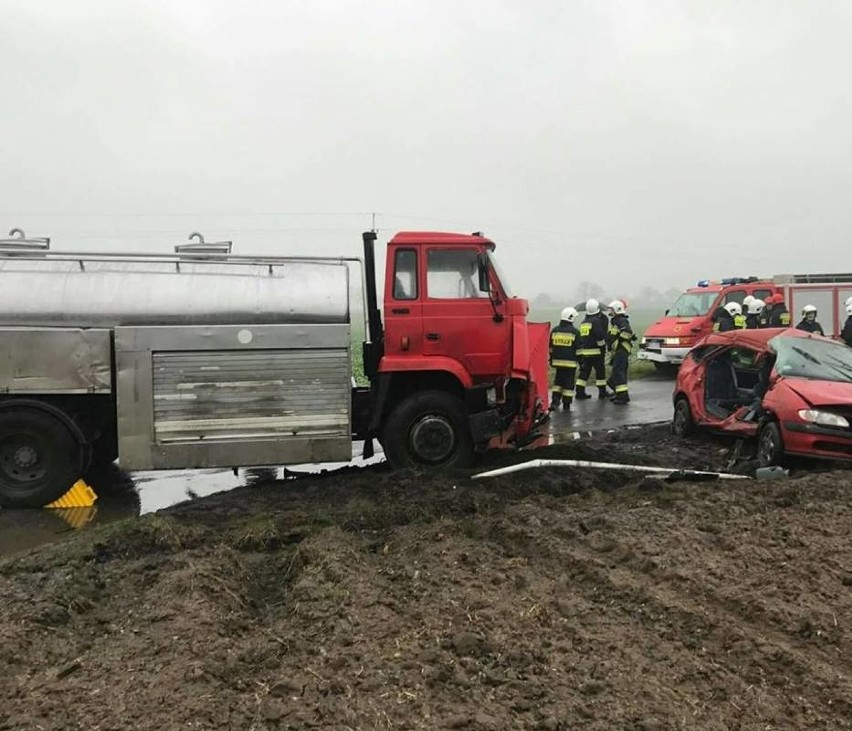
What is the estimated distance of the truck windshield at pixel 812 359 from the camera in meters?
7.94

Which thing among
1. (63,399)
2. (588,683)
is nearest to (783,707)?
(588,683)

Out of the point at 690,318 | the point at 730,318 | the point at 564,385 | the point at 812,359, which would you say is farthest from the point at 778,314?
the point at 812,359

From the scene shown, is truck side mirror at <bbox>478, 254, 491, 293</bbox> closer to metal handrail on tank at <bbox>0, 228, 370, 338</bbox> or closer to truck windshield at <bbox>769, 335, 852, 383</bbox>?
metal handrail on tank at <bbox>0, 228, 370, 338</bbox>

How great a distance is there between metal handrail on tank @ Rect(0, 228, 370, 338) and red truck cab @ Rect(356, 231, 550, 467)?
0.45 m

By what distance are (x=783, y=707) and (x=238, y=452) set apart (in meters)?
5.35

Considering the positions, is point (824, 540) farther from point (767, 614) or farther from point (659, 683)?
point (659, 683)

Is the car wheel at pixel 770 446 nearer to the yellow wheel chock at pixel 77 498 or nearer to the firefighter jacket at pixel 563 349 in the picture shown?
the firefighter jacket at pixel 563 349

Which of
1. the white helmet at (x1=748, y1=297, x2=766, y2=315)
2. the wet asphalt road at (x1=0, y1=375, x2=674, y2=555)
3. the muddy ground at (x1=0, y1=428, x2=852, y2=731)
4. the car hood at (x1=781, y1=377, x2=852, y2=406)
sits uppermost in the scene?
the white helmet at (x1=748, y1=297, x2=766, y2=315)

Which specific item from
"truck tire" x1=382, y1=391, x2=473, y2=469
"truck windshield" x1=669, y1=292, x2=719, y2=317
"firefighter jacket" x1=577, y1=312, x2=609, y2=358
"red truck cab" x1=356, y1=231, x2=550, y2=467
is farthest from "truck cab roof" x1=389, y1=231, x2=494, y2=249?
"truck windshield" x1=669, y1=292, x2=719, y2=317

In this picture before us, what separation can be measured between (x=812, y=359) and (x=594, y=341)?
21.2 ft

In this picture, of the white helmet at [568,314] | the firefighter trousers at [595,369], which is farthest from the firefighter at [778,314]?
the white helmet at [568,314]

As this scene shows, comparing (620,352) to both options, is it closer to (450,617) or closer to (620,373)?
(620,373)

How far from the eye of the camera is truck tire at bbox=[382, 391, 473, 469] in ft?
25.2

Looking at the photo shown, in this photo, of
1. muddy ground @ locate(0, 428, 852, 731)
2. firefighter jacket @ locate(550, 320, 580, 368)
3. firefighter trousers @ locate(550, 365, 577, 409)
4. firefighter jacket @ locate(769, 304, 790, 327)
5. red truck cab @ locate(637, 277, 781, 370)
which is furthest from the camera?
red truck cab @ locate(637, 277, 781, 370)
